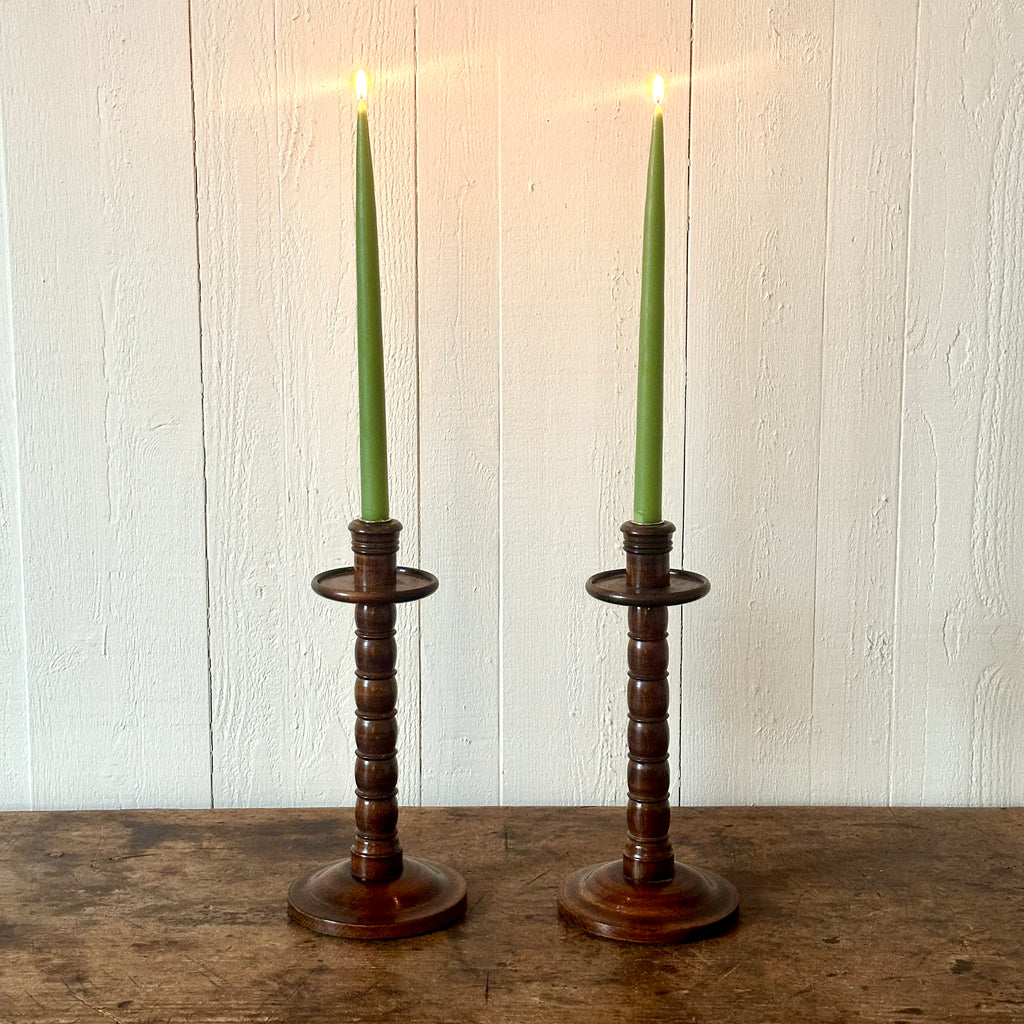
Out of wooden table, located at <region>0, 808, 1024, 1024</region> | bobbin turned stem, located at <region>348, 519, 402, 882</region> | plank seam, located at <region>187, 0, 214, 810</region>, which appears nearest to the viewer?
wooden table, located at <region>0, 808, 1024, 1024</region>

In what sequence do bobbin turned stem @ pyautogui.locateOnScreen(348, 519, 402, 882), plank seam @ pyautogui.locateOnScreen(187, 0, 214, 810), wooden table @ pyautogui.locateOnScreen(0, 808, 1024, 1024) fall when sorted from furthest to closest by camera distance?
plank seam @ pyautogui.locateOnScreen(187, 0, 214, 810)
bobbin turned stem @ pyautogui.locateOnScreen(348, 519, 402, 882)
wooden table @ pyautogui.locateOnScreen(0, 808, 1024, 1024)

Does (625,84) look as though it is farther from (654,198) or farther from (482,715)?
(482,715)

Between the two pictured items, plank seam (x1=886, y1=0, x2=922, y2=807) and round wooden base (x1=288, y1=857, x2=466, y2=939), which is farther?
plank seam (x1=886, y1=0, x2=922, y2=807)

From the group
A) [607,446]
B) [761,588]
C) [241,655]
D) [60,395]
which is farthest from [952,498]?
[60,395]

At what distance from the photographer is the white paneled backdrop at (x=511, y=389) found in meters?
0.90

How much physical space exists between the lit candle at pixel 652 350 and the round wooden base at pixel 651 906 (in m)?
0.24

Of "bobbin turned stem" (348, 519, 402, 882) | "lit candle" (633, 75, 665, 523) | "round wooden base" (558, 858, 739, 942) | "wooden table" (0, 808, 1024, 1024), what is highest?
"lit candle" (633, 75, 665, 523)

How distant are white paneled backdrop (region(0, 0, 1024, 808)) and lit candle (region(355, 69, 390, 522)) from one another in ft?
0.57

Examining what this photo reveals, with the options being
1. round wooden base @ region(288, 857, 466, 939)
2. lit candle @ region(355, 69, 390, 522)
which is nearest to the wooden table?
round wooden base @ region(288, 857, 466, 939)

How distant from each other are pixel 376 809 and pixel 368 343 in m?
0.30

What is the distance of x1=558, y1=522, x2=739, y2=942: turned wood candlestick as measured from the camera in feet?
2.40

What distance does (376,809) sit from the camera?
30.2 inches

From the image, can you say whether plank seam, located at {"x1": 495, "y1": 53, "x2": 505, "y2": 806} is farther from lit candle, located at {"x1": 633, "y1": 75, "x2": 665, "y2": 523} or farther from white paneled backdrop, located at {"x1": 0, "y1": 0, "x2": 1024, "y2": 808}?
lit candle, located at {"x1": 633, "y1": 75, "x2": 665, "y2": 523}

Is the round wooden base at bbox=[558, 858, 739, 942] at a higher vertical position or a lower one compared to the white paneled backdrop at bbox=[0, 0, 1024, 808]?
lower
